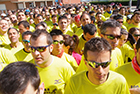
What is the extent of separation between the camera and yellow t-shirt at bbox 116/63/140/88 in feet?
7.06

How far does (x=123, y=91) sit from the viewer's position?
173 centimetres

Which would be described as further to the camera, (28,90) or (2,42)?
(2,42)

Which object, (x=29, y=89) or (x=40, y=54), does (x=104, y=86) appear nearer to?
(x=29, y=89)

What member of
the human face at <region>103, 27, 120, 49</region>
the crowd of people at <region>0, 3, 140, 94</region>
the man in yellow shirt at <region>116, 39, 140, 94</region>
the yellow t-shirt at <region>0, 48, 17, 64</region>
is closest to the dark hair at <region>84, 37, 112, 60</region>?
the crowd of people at <region>0, 3, 140, 94</region>

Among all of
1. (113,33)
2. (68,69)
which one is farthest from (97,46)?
(113,33)

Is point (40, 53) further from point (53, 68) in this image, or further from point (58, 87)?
point (58, 87)

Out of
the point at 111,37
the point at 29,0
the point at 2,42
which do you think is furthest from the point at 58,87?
the point at 29,0

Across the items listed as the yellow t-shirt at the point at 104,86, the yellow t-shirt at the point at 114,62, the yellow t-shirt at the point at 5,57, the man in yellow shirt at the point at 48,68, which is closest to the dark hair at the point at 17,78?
the yellow t-shirt at the point at 104,86

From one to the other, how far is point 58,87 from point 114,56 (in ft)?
4.72

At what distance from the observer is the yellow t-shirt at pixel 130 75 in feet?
7.06

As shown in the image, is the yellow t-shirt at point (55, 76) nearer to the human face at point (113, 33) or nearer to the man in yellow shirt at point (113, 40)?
the man in yellow shirt at point (113, 40)

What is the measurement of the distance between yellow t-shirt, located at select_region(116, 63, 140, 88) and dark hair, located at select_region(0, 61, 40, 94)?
1.66 meters

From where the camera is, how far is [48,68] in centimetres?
223

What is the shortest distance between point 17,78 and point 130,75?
193 cm
